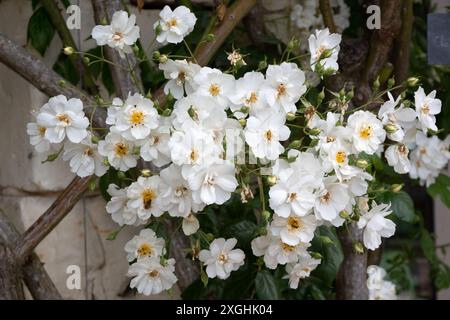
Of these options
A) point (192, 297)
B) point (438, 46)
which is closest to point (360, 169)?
point (438, 46)

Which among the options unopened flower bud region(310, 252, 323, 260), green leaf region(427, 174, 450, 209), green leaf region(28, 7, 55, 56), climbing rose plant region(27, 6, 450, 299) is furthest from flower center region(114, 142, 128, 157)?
green leaf region(427, 174, 450, 209)

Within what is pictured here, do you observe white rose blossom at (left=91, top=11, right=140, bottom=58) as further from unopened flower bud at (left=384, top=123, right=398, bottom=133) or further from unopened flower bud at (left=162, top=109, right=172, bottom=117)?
unopened flower bud at (left=384, top=123, right=398, bottom=133)

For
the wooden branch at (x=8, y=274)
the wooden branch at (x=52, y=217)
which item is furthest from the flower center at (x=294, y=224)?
the wooden branch at (x=8, y=274)

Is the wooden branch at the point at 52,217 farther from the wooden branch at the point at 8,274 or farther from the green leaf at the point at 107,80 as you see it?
the green leaf at the point at 107,80

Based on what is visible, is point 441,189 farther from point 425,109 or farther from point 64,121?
point 64,121

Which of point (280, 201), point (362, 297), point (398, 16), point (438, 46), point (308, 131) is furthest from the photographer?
point (362, 297)

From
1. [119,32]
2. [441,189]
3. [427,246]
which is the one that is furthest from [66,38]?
[427,246]

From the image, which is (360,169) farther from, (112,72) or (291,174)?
(112,72)

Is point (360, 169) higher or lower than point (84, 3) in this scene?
lower
